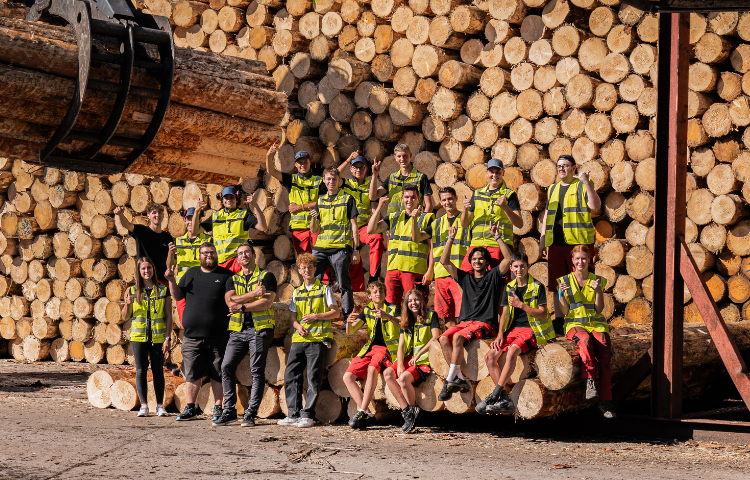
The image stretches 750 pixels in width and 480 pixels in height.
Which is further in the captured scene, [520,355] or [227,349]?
[227,349]

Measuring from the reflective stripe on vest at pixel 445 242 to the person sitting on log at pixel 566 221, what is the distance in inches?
32.8

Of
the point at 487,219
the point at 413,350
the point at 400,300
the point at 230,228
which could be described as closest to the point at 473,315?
the point at 413,350

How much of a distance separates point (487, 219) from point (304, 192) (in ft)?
9.45

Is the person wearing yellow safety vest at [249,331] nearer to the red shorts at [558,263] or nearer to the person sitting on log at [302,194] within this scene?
the person sitting on log at [302,194]

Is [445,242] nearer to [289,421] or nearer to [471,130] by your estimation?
[471,130]

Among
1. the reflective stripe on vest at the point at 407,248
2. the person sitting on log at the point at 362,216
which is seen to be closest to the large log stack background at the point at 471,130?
the person sitting on log at the point at 362,216

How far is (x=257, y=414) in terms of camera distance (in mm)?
9602

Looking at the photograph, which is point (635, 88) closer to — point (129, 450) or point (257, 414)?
point (257, 414)

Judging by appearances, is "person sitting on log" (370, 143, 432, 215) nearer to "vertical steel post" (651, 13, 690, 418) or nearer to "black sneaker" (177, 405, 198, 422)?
"vertical steel post" (651, 13, 690, 418)

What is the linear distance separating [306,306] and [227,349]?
0.93 metres

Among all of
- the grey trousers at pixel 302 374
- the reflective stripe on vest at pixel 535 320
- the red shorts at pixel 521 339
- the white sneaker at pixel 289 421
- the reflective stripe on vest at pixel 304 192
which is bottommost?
the white sneaker at pixel 289 421

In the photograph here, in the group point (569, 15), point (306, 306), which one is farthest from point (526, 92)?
point (306, 306)

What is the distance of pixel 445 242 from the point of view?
9.73 metres

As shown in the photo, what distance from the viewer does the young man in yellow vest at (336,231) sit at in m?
10.7
